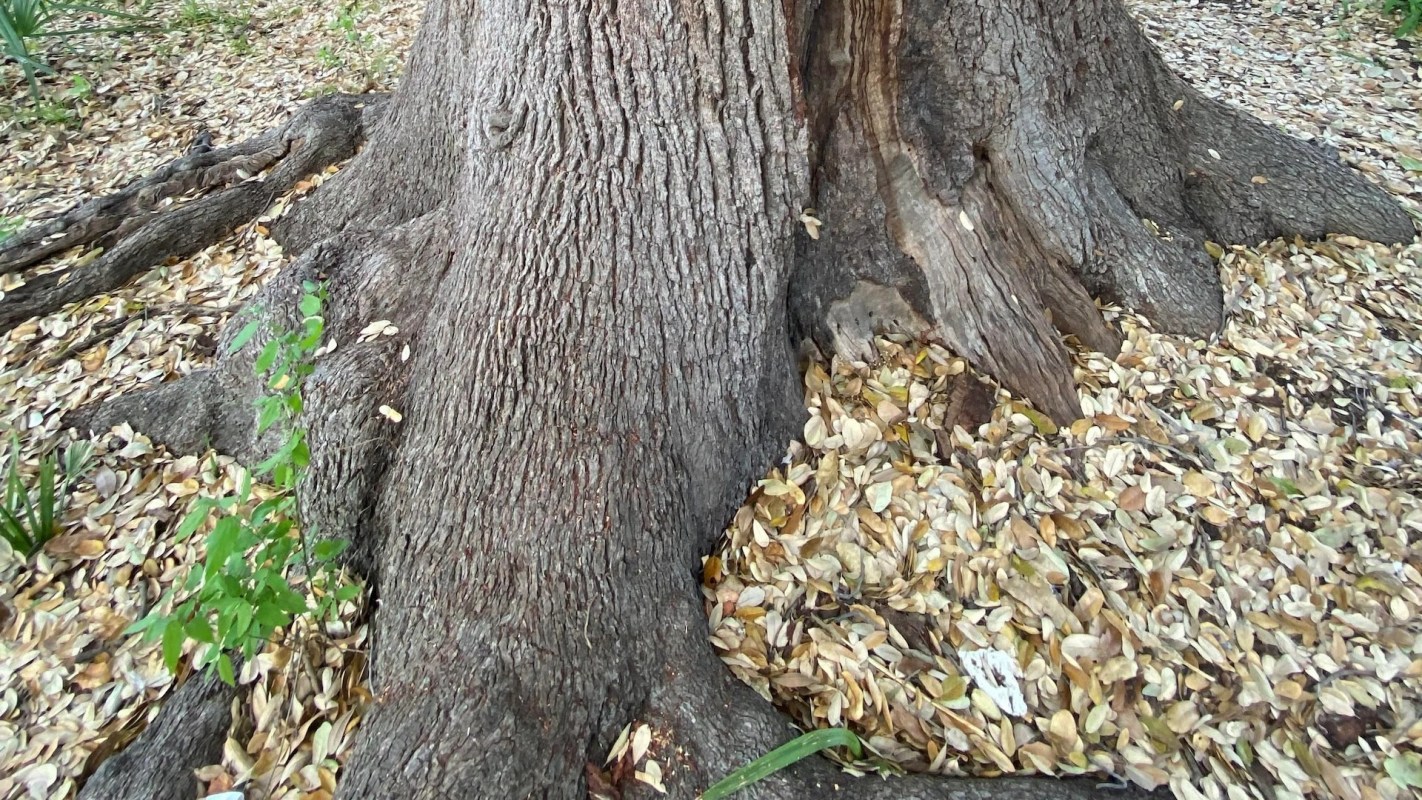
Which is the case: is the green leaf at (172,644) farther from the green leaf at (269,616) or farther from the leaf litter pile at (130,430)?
the leaf litter pile at (130,430)

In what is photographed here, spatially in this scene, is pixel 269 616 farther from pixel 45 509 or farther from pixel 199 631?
pixel 45 509

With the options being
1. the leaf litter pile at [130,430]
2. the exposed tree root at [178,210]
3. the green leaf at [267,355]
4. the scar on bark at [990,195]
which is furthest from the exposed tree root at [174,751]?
the exposed tree root at [178,210]

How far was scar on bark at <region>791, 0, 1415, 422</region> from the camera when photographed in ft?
6.61

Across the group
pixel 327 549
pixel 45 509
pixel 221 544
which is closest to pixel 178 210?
pixel 45 509

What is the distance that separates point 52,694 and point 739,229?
186 cm

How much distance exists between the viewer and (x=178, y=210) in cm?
293

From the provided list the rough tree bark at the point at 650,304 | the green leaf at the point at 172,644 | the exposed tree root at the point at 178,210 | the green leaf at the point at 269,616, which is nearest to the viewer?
the green leaf at the point at 172,644

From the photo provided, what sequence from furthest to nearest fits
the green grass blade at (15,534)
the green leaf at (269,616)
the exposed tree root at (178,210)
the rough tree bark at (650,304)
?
the exposed tree root at (178,210), the green grass blade at (15,534), the rough tree bark at (650,304), the green leaf at (269,616)

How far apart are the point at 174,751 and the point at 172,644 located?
0.40 m

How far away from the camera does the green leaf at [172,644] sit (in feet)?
4.61

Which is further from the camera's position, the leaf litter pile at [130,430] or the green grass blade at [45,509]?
the green grass blade at [45,509]

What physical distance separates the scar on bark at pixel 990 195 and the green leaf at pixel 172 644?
4.94 ft

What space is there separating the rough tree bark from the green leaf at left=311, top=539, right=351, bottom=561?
11 cm

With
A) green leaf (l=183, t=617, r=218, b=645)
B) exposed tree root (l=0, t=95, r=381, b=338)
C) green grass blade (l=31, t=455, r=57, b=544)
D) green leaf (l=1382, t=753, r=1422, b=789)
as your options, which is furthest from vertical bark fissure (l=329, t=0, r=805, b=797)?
exposed tree root (l=0, t=95, r=381, b=338)
